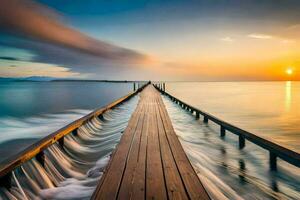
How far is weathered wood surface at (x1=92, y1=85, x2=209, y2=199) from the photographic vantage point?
3074mm

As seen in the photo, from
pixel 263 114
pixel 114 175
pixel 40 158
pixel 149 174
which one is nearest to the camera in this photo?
pixel 114 175

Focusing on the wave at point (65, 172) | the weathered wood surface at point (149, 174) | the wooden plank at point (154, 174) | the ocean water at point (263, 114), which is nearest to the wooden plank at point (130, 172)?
the weathered wood surface at point (149, 174)

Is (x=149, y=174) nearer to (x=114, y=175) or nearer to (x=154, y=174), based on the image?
(x=154, y=174)

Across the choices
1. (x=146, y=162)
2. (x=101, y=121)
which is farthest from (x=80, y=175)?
(x=101, y=121)

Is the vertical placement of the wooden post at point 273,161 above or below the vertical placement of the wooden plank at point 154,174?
below

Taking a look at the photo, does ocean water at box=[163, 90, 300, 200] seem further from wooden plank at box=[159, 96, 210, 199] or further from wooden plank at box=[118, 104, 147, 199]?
wooden plank at box=[118, 104, 147, 199]

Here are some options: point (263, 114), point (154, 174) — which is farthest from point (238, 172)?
point (263, 114)

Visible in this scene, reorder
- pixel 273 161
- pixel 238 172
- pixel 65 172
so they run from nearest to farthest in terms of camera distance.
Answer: pixel 65 172 < pixel 273 161 < pixel 238 172

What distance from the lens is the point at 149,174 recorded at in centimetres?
371

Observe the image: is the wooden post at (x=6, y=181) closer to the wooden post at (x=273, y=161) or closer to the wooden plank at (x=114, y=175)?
the wooden plank at (x=114, y=175)

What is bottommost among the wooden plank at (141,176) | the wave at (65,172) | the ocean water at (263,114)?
the ocean water at (263,114)

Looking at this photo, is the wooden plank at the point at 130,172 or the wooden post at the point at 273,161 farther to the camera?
the wooden post at the point at 273,161

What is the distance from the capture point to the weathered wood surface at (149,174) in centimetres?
307

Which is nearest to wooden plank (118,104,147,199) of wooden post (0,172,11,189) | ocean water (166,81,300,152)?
wooden post (0,172,11,189)
